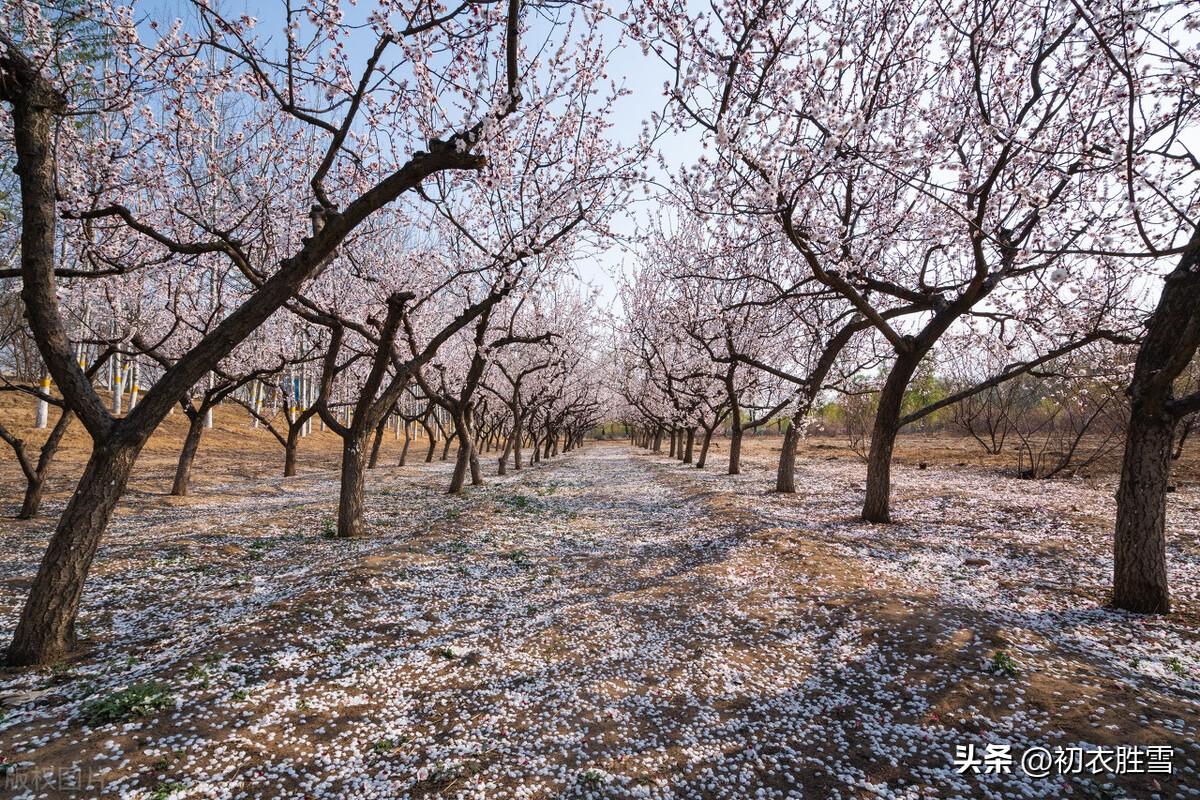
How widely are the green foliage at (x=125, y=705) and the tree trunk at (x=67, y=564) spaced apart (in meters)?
1.24

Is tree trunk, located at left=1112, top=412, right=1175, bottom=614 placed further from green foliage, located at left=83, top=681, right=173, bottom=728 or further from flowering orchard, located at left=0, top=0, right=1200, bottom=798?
green foliage, located at left=83, top=681, right=173, bottom=728

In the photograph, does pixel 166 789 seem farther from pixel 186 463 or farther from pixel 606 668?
pixel 186 463

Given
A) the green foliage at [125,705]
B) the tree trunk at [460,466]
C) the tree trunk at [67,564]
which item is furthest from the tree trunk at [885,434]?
the tree trunk at [460,466]

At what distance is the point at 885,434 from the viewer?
10.6 meters

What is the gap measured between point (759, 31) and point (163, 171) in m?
10.8

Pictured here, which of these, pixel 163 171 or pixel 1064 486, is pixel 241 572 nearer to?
pixel 163 171

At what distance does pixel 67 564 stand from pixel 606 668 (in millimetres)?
4915

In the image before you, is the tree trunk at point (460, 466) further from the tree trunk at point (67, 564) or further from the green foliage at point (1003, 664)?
the green foliage at point (1003, 664)

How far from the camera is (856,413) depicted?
2581 centimetres

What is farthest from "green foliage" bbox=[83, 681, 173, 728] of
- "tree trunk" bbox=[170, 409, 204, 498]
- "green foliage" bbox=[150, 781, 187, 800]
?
"tree trunk" bbox=[170, 409, 204, 498]

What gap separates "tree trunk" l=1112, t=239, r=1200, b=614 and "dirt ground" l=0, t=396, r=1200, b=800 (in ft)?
1.52

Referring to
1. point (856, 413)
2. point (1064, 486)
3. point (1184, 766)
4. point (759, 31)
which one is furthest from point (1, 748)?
point (856, 413)

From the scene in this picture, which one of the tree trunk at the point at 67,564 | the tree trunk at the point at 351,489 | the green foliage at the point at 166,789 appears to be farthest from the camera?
the tree trunk at the point at 351,489

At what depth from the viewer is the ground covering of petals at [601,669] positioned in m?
3.44
